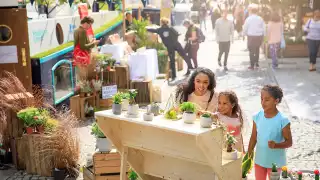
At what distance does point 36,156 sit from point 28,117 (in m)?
0.51

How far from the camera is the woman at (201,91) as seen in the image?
18.8 ft

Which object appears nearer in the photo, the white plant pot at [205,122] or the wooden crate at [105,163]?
the white plant pot at [205,122]

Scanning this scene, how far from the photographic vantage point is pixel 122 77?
11.2 meters

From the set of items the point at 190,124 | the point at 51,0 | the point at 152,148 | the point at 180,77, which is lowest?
the point at 180,77

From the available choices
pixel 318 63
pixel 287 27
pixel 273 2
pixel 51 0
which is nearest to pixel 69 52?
pixel 51 0

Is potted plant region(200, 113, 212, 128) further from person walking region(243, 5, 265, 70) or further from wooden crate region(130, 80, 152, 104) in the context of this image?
person walking region(243, 5, 265, 70)

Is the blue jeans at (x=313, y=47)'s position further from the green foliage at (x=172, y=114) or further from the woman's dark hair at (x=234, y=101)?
the green foliage at (x=172, y=114)

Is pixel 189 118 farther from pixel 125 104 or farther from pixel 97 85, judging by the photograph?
pixel 97 85

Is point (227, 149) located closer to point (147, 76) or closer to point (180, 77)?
point (147, 76)

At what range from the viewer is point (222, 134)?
4.20m

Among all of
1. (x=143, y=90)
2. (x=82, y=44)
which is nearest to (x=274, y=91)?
(x=82, y=44)

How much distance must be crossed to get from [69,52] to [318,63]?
8255 millimetres

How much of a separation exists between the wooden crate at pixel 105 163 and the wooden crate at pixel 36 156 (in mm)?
920

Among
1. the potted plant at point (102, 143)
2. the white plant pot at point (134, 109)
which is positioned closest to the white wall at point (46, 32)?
the potted plant at point (102, 143)
